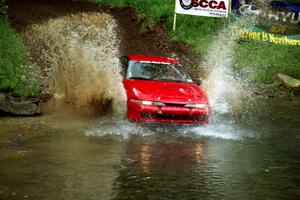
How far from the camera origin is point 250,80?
20281mm

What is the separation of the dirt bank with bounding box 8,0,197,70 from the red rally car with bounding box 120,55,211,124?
9.32 meters

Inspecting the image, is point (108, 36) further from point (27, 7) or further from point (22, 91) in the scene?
point (22, 91)

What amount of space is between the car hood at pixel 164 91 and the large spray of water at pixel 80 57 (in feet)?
1.84

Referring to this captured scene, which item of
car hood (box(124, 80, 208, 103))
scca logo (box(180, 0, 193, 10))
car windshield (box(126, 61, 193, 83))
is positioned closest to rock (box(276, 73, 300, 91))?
scca logo (box(180, 0, 193, 10))

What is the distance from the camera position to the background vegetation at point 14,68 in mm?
13672

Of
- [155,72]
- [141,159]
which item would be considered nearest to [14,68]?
[155,72]

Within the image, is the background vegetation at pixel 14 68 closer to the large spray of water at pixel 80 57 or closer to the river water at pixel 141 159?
the large spray of water at pixel 80 57

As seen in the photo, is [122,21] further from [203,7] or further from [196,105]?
[196,105]

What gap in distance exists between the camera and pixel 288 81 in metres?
19.6

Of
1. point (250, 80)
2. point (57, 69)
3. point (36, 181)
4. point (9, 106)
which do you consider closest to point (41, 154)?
point (36, 181)

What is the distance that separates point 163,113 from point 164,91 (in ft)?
2.21

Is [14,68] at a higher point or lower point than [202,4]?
lower

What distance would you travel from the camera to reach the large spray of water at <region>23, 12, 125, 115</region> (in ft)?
43.9

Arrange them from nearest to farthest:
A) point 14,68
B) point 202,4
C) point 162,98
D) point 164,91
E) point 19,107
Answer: point 162,98 → point 164,91 → point 19,107 → point 14,68 → point 202,4
